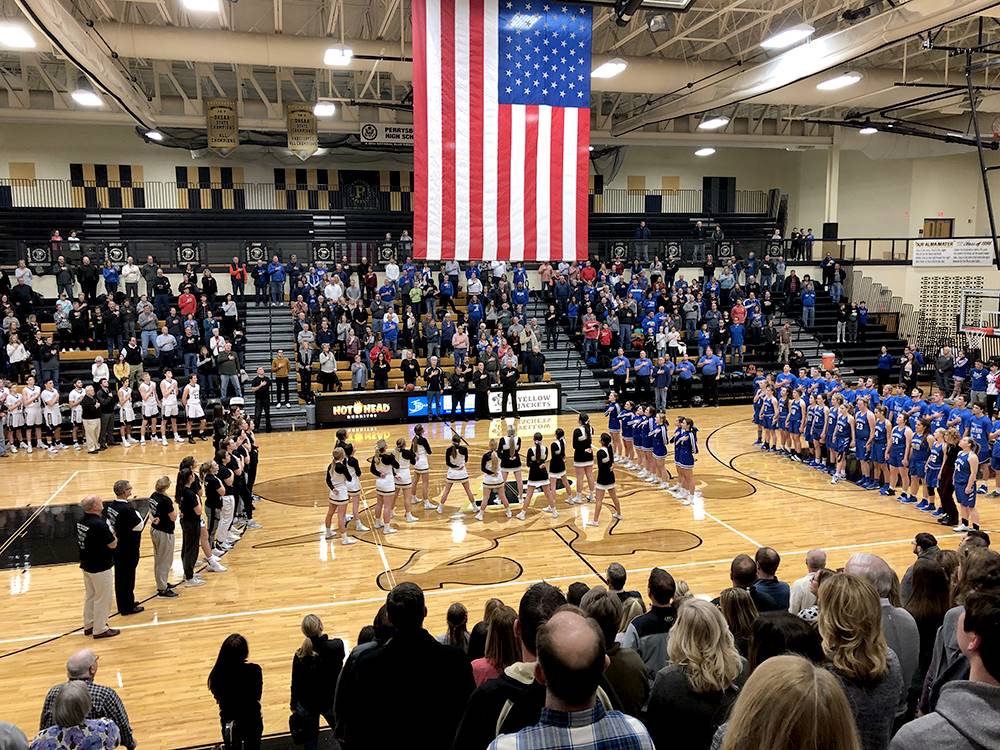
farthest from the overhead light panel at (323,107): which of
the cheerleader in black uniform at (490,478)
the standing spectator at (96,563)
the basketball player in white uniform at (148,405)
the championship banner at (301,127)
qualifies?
the standing spectator at (96,563)

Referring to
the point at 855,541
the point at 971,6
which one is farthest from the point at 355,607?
the point at 971,6

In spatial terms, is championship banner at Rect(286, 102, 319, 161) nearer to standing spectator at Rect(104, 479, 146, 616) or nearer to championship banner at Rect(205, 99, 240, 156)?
championship banner at Rect(205, 99, 240, 156)

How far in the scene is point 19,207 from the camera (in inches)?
1092

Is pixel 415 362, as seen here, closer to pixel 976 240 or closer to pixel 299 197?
pixel 299 197

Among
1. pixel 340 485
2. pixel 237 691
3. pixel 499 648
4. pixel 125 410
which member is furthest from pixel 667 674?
pixel 125 410

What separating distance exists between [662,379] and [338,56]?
11130 millimetres

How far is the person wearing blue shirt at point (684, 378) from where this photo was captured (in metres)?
22.3

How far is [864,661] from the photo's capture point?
315 centimetres

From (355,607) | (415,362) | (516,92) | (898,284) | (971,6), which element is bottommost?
(355,607)

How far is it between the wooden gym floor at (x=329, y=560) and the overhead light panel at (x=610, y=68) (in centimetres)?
870

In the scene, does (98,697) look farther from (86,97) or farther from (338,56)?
(86,97)

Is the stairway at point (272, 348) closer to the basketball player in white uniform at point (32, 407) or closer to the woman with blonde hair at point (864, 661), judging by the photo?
the basketball player in white uniform at point (32, 407)

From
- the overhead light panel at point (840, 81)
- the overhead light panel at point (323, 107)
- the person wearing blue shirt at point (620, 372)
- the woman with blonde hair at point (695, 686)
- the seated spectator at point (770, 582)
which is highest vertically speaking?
the overhead light panel at point (323, 107)

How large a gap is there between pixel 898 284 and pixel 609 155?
482 inches
